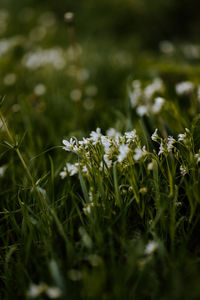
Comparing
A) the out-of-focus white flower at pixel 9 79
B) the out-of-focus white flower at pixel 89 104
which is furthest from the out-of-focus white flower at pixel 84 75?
the out-of-focus white flower at pixel 9 79

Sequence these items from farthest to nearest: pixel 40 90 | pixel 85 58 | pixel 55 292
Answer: pixel 85 58
pixel 40 90
pixel 55 292

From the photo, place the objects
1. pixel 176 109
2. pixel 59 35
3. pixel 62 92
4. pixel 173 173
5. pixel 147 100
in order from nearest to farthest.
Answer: pixel 173 173 → pixel 176 109 → pixel 147 100 → pixel 62 92 → pixel 59 35

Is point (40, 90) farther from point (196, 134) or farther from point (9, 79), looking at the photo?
point (196, 134)

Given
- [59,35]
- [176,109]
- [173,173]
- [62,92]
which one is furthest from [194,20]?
[173,173]

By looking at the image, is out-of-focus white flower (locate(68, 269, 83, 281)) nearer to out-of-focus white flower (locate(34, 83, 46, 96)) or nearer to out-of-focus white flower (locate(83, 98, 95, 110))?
out-of-focus white flower (locate(83, 98, 95, 110))

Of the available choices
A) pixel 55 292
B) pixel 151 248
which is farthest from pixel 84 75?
pixel 55 292

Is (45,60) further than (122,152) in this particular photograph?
Yes

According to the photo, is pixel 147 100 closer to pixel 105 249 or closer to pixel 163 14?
pixel 105 249

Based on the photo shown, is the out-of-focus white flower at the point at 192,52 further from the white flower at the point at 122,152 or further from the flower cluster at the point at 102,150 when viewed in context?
the white flower at the point at 122,152
